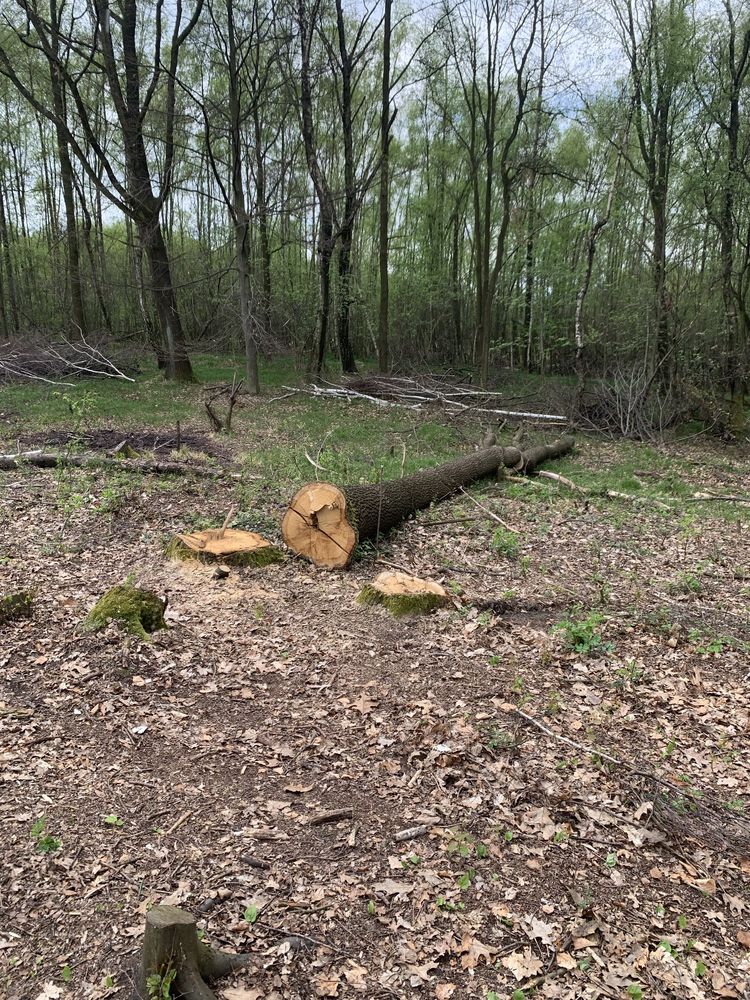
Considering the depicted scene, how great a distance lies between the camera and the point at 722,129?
549 inches

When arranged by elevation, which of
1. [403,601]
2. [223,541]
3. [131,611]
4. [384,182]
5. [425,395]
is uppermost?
[384,182]

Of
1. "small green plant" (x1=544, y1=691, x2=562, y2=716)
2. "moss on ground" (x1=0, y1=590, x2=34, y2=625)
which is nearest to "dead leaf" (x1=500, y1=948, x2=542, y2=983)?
"small green plant" (x1=544, y1=691, x2=562, y2=716)

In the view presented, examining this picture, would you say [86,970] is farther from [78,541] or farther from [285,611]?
[78,541]

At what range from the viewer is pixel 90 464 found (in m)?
8.74

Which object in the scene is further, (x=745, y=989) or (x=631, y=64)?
(x=631, y=64)

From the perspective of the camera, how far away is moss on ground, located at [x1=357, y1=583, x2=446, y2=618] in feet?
17.8

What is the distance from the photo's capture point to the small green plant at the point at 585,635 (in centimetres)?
488

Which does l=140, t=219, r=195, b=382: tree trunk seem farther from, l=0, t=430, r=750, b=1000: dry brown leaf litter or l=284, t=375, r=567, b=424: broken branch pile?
l=0, t=430, r=750, b=1000: dry brown leaf litter

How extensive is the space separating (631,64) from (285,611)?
16.6 m

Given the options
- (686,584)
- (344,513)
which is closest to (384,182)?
(344,513)

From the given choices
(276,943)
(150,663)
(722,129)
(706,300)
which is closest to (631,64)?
(722,129)

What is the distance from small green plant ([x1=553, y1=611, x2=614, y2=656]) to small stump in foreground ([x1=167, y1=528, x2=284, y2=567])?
2.88m

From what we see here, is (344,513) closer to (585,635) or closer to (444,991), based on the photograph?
(585,635)

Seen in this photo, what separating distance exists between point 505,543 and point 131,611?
4.10m
